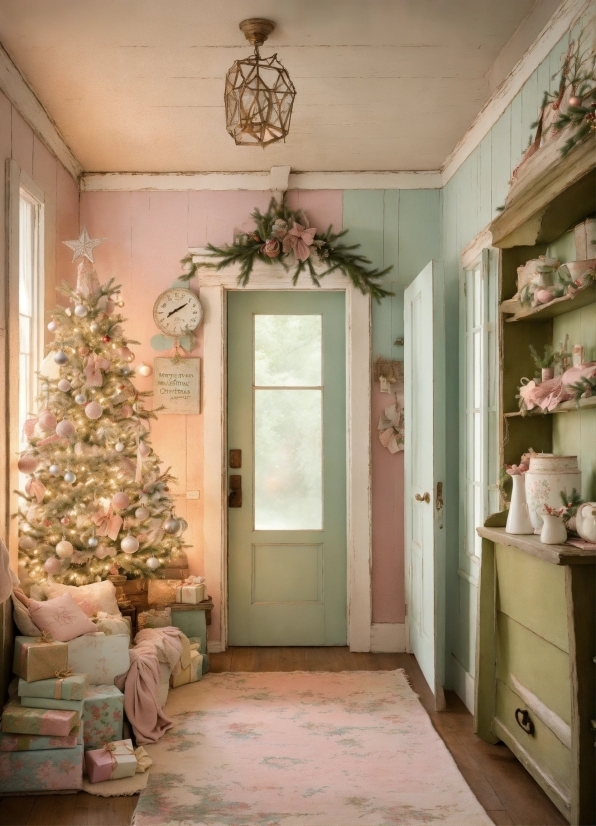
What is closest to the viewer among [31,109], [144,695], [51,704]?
[51,704]

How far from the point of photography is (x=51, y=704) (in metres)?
2.94

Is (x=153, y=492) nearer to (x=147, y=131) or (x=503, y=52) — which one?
(x=147, y=131)

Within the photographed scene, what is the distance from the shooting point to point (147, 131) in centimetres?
404

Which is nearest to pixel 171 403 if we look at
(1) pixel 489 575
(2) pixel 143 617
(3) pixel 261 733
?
(2) pixel 143 617

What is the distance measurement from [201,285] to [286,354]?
674 mm

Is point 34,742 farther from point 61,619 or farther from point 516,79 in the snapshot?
point 516,79

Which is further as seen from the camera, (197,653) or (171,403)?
(171,403)

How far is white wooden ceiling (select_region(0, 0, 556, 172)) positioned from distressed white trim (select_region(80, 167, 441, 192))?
0.20 m

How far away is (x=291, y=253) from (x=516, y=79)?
1787 millimetres

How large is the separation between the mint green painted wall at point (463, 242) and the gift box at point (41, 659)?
1.92m

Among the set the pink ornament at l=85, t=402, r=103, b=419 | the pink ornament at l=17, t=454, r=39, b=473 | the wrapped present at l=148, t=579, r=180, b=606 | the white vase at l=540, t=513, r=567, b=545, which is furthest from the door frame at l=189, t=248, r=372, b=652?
the white vase at l=540, t=513, r=567, b=545

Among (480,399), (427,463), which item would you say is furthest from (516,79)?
(427,463)

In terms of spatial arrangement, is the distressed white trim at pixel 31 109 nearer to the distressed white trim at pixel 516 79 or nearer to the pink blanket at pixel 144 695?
the distressed white trim at pixel 516 79

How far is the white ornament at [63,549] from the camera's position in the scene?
3629mm
